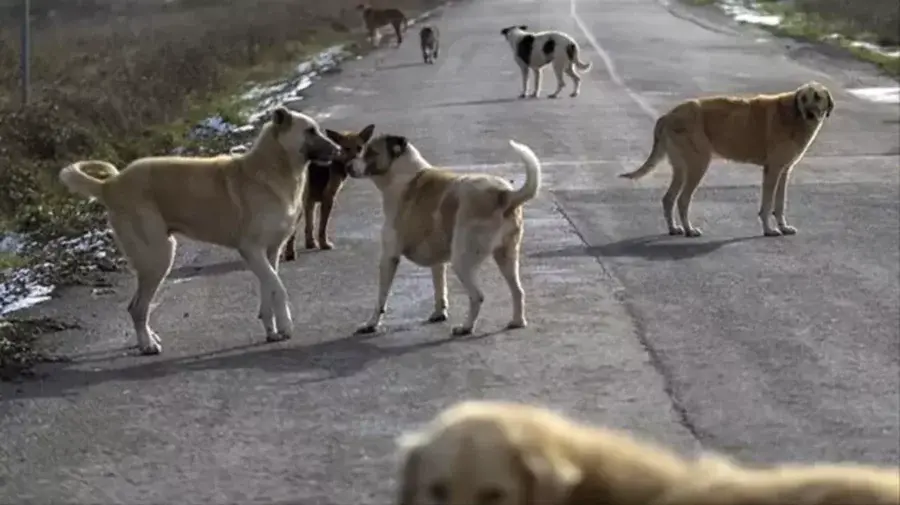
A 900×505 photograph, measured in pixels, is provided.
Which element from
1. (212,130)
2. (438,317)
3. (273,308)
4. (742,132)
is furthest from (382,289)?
(212,130)

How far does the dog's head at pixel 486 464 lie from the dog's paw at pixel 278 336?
688cm

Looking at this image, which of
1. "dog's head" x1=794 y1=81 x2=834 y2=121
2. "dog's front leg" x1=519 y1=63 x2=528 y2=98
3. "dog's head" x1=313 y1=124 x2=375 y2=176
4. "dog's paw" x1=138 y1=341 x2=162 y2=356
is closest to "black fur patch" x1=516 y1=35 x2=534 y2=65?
"dog's front leg" x1=519 y1=63 x2=528 y2=98

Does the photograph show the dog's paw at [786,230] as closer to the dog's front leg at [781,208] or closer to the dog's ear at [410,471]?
the dog's front leg at [781,208]

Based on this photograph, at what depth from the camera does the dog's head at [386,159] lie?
10.7 metres

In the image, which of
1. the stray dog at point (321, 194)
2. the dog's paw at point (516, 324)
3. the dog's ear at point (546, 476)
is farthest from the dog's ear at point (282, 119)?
the dog's ear at point (546, 476)

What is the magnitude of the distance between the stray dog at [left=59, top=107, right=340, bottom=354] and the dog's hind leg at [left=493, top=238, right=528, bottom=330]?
1246 mm

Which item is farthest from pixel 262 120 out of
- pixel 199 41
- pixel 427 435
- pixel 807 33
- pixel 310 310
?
pixel 807 33

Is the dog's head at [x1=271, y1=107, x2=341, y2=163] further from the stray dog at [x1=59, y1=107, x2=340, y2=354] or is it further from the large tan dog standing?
the large tan dog standing

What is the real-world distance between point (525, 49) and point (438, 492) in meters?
25.7

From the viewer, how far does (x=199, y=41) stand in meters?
36.6

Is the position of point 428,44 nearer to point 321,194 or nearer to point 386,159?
point 321,194

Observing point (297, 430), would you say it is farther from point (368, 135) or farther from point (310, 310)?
point (368, 135)

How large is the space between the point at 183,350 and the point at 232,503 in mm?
3079

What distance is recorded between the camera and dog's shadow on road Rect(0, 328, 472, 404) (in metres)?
8.90
